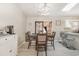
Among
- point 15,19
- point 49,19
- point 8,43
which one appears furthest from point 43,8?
point 8,43

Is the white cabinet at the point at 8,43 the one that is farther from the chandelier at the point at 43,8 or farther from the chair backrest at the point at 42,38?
the chandelier at the point at 43,8

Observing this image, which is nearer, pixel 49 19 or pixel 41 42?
pixel 49 19

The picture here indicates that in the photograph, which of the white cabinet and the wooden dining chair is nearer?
the white cabinet

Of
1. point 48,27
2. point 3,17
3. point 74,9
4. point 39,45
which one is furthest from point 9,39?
point 74,9

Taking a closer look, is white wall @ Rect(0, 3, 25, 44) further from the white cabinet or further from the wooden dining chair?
the wooden dining chair

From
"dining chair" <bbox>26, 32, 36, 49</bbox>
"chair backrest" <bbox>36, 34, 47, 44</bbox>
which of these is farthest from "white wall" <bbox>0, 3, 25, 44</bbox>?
"chair backrest" <bbox>36, 34, 47, 44</bbox>

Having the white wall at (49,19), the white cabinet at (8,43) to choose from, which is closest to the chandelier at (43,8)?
the white wall at (49,19)

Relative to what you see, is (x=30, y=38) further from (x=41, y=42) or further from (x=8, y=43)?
(x=8, y=43)

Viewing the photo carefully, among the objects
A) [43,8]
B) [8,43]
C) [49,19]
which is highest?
[43,8]

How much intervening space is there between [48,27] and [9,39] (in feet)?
2.31

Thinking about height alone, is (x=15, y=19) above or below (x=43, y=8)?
below

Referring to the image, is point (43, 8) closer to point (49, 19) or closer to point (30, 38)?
point (49, 19)

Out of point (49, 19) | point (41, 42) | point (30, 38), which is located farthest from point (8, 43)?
point (49, 19)

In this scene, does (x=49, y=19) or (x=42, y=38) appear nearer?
(x=49, y=19)
